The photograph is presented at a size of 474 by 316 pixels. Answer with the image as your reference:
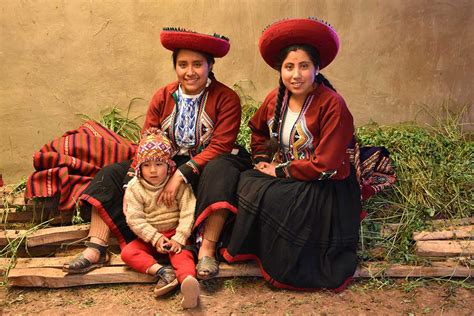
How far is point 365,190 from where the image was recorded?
355 cm

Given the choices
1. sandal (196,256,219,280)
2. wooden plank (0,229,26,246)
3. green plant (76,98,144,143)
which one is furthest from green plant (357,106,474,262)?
wooden plank (0,229,26,246)

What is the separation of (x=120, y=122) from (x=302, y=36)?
2.43 metres

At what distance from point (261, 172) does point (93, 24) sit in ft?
7.85

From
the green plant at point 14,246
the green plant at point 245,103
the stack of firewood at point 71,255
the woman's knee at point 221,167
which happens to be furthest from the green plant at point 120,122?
the woman's knee at point 221,167

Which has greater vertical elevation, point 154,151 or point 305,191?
point 154,151

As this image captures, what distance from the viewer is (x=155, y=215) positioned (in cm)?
324

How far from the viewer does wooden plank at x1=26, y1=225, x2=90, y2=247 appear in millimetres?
3451

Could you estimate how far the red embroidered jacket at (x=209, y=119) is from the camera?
3418 millimetres

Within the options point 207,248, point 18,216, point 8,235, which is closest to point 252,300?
point 207,248

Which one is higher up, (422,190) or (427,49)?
(427,49)

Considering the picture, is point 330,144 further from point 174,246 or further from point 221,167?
point 174,246

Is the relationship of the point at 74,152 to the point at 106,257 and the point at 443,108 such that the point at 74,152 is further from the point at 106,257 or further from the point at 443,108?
Answer: the point at 443,108

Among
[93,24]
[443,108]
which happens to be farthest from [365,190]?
[93,24]

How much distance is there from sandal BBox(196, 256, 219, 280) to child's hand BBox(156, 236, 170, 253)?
9.8 inches
